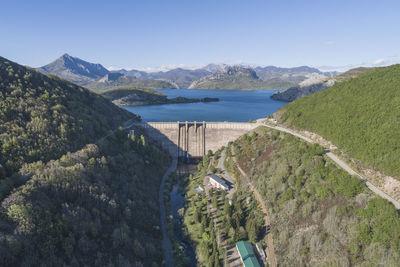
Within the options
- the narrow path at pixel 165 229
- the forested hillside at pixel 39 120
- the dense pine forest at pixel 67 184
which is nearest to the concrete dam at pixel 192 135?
the dense pine forest at pixel 67 184


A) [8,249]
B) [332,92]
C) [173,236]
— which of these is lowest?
[173,236]

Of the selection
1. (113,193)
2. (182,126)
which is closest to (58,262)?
(113,193)

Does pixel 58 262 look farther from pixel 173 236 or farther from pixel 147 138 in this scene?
pixel 147 138

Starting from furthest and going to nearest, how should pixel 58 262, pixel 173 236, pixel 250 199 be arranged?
pixel 250 199
pixel 173 236
pixel 58 262

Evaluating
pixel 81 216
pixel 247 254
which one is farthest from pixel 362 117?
pixel 81 216

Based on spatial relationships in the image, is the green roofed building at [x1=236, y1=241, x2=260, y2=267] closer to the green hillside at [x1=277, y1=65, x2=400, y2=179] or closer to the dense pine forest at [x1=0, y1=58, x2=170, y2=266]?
the dense pine forest at [x1=0, y1=58, x2=170, y2=266]
